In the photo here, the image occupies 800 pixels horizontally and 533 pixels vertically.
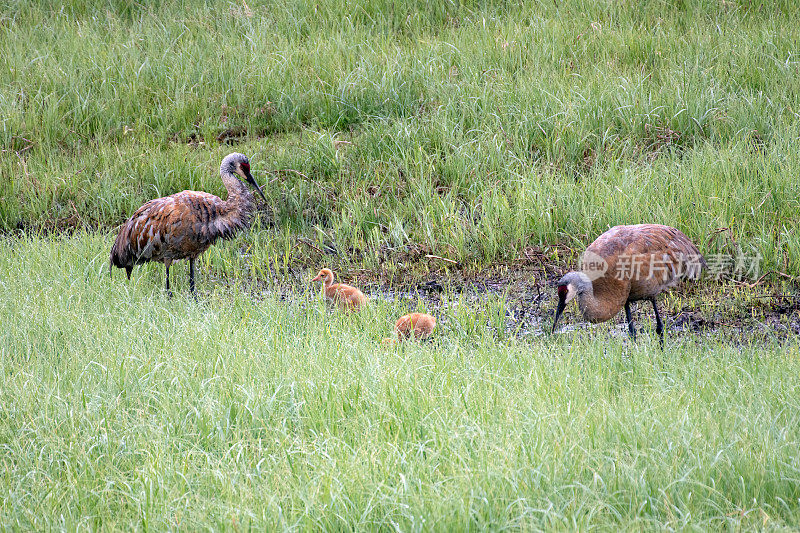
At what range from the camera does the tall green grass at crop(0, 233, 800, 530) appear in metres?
2.95

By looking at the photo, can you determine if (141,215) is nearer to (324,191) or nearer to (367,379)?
(324,191)

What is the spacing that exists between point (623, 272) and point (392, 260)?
2.31 m

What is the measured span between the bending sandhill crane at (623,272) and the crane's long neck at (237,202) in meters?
2.94

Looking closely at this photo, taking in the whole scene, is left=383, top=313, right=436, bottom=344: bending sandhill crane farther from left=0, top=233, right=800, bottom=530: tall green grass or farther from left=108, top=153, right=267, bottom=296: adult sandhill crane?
left=108, top=153, right=267, bottom=296: adult sandhill crane

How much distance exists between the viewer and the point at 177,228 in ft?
21.1

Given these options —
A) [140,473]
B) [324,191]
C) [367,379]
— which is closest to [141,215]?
[324,191]

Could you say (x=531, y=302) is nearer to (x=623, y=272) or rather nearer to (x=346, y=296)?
(x=623, y=272)

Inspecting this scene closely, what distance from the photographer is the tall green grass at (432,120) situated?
6.70m

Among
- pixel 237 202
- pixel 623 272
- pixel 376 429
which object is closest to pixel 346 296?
pixel 237 202

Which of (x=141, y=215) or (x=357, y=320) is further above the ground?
(x=141, y=215)

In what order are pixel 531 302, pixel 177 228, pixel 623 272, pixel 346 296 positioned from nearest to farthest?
pixel 623 272 → pixel 346 296 → pixel 531 302 → pixel 177 228

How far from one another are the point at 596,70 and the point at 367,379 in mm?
5608

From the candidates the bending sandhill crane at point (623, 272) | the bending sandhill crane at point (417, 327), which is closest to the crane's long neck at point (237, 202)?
the bending sandhill crane at point (417, 327)

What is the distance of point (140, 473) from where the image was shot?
3.23 meters
